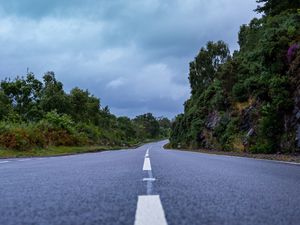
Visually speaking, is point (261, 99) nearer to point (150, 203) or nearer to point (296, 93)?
point (296, 93)

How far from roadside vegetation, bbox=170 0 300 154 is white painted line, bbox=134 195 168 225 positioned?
55.7ft

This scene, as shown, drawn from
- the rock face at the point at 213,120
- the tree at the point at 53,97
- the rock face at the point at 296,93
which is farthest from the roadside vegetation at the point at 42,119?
the rock face at the point at 296,93

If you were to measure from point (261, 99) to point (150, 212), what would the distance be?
25.3 meters

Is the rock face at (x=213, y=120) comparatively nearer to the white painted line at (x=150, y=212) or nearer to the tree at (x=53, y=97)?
the tree at (x=53, y=97)

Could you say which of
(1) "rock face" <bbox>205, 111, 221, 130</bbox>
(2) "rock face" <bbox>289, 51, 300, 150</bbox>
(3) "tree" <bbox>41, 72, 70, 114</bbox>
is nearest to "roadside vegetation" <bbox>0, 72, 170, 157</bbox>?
(3) "tree" <bbox>41, 72, 70, 114</bbox>

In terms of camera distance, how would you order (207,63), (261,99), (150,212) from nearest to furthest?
(150,212), (261,99), (207,63)

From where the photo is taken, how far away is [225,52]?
197 ft

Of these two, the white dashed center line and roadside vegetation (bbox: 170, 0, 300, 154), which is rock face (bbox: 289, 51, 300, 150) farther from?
the white dashed center line

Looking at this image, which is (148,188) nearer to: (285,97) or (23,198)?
(23,198)

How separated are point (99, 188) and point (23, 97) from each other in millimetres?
42894

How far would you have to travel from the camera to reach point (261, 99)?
27.5m

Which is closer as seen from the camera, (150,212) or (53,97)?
(150,212)

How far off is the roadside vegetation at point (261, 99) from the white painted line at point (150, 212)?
17.0 meters

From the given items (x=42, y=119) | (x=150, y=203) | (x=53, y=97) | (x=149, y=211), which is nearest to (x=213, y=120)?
(x=42, y=119)
